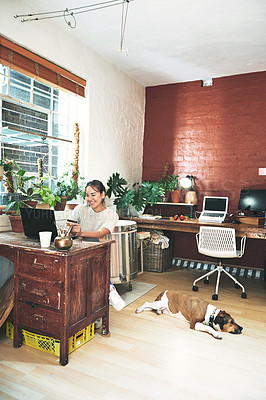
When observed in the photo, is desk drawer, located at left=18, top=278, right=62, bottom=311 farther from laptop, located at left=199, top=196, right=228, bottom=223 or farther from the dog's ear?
laptop, located at left=199, top=196, right=228, bottom=223

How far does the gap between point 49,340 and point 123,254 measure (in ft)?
5.27

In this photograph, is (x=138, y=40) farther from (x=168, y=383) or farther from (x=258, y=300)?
(x=168, y=383)

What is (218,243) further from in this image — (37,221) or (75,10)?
(75,10)

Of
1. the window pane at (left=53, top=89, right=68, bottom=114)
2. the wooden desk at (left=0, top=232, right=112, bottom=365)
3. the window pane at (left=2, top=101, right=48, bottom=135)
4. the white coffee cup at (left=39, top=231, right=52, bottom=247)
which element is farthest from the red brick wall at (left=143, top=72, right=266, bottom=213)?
the white coffee cup at (left=39, top=231, right=52, bottom=247)

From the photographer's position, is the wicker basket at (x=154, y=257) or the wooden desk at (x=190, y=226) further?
the wicker basket at (x=154, y=257)

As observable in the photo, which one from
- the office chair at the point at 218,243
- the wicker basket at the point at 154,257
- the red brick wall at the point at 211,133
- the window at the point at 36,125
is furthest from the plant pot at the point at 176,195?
the window at the point at 36,125

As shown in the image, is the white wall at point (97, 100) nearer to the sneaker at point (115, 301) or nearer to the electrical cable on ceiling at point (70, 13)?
the electrical cable on ceiling at point (70, 13)

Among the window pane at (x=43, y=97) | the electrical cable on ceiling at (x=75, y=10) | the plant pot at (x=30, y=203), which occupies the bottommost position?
the plant pot at (x=30, y=203)

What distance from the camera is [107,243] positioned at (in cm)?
267

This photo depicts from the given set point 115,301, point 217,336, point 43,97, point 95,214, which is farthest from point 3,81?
point 217,336

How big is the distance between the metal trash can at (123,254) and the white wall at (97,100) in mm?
1054

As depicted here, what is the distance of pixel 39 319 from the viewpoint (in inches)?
91.7

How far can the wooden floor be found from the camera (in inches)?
78.7

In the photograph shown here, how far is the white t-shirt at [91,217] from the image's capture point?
3.24 m
